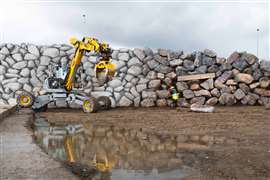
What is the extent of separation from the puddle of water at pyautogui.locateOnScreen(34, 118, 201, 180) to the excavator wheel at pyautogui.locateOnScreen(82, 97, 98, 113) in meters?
3.14

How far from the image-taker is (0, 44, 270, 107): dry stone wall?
43.7 ft

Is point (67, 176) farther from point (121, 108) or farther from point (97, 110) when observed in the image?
point (121, 108)

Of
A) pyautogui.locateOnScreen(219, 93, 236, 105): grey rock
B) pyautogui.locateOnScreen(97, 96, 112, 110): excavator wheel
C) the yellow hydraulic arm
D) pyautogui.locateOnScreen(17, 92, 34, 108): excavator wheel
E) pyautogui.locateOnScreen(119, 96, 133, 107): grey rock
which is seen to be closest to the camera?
the yellow hydraulic arm

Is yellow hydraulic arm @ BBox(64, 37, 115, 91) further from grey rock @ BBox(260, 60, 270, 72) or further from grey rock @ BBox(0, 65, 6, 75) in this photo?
grey rock @ BBox(260, 60, 270, 72)

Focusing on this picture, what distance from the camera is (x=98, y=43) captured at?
35.2ft

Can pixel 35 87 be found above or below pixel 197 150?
above

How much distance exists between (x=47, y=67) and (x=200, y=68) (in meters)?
6.24

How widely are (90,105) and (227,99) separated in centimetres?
547

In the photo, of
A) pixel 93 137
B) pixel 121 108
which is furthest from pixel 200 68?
pixel 93 137

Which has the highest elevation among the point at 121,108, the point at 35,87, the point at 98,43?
the point at 98,43

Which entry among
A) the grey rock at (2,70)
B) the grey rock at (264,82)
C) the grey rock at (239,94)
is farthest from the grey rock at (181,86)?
the grey rock at (2,70)

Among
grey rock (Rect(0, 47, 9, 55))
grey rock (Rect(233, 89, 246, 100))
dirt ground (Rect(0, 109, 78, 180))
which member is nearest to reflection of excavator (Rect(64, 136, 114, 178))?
dirt ground (Rect(0, 109, 78, 180))

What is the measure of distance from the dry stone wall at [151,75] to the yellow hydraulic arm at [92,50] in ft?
6.03

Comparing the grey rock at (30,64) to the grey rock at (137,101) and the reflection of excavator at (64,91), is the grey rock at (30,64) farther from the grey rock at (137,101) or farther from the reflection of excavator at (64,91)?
the grey rock at (137,101)
